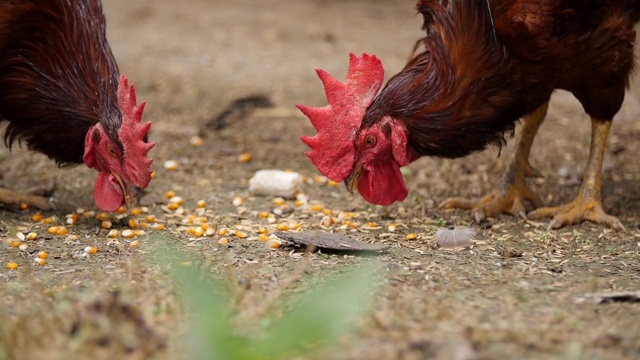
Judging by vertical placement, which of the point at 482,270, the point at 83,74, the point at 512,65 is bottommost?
the point at 482,270

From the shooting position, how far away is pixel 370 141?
14.1 feet

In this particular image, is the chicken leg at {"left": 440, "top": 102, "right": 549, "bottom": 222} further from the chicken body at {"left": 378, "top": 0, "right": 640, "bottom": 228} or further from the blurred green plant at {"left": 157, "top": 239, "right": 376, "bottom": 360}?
the blurred green plant at {"left": 157, "top": 239, "right": 376, "bottom": 360}

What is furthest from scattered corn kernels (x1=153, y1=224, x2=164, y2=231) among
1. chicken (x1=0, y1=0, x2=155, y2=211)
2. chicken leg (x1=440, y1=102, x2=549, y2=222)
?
chicken leg (x1=440, y1=102, x2=549, y2=222)

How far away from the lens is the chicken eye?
14.0 feet

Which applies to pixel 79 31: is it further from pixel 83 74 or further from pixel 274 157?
pixel 274 157

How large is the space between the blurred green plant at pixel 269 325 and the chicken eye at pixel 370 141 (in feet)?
4.03

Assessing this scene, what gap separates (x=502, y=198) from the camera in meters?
5.22

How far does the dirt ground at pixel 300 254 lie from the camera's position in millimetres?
2830

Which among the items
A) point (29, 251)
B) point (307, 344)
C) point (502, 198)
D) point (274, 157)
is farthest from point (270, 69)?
point (307, 344)

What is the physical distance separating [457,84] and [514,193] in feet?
4.00

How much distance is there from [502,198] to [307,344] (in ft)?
9.01

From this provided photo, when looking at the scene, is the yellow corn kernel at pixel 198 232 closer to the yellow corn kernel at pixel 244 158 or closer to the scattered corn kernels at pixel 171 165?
the scattered corn kernels at pixel 171 165

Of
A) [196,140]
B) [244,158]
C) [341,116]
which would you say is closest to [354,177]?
[341,116]

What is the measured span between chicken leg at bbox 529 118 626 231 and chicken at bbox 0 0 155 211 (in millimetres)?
2525
